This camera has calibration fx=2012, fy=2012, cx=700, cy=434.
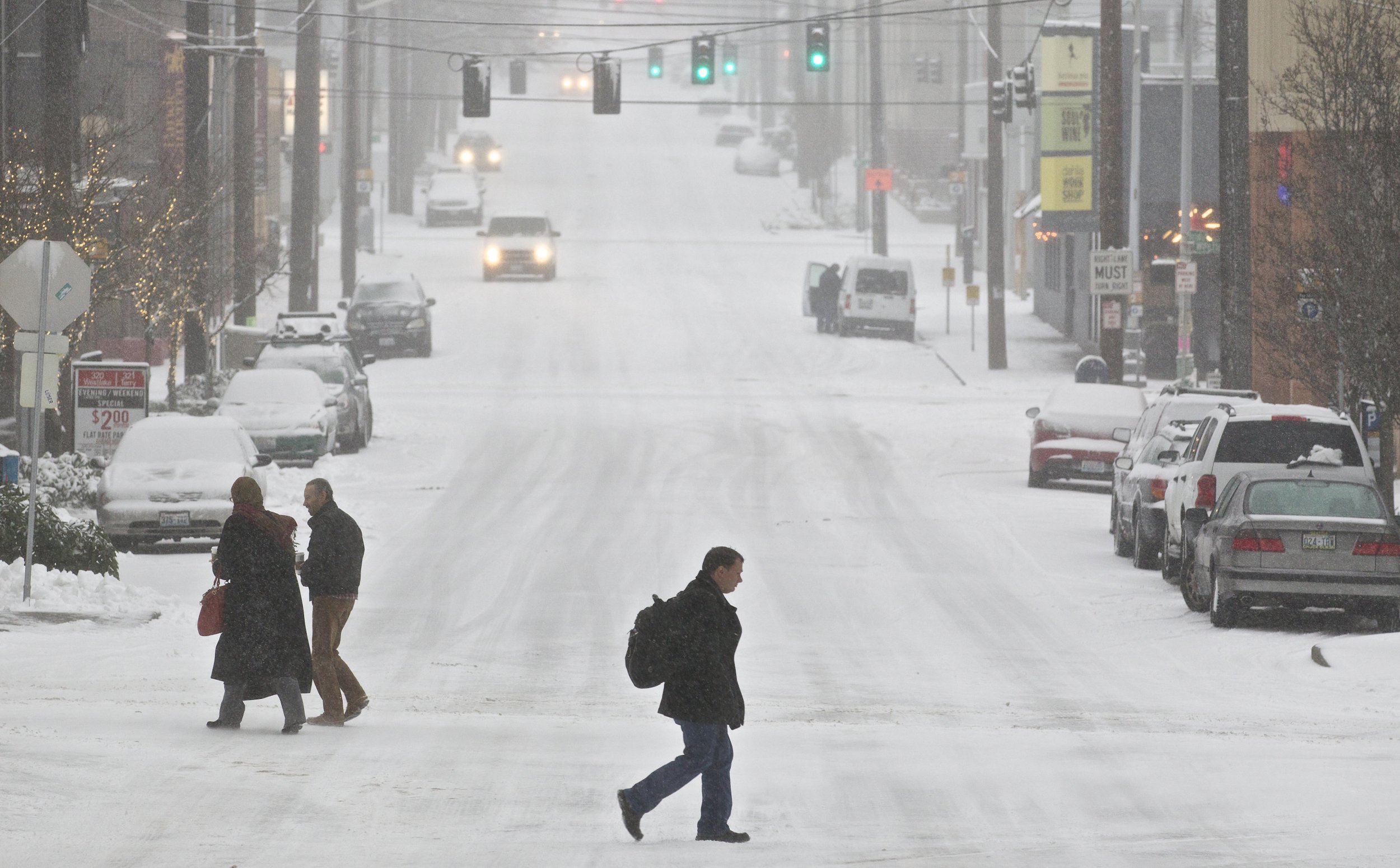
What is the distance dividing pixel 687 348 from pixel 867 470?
19.9m

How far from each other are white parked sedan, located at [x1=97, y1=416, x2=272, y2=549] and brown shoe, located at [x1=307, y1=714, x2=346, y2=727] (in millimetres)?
8770

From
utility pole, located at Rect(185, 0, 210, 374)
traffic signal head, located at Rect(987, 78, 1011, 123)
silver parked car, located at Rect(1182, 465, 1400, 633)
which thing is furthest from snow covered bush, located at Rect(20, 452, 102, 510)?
traffic signal head, located at Rect(987, 78, 1011, 123)

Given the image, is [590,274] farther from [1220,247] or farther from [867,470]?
[1220,247]

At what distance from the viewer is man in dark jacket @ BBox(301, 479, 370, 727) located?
1132 centimetres

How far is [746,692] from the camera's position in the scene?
13.7 m

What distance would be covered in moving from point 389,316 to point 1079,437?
2210cm

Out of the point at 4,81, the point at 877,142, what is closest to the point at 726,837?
the point at 4,81

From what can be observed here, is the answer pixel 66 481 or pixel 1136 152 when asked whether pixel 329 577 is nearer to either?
pixel 66 481

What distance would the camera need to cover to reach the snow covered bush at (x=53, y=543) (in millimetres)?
16938

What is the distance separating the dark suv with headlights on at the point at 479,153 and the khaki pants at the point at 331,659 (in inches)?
3366

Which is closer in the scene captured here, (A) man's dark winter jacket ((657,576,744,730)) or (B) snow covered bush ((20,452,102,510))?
(A) man's dark winter jacket ((657,576,744,730))

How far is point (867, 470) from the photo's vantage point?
28.8 meters

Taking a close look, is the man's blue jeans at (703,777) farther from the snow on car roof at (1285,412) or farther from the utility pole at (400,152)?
the utility pole at (400,152)

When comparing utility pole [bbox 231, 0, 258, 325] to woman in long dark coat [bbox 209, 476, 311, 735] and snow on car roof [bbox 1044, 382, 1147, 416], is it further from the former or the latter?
woman in long dark coat [bbox 209, 476, 311, 735]
